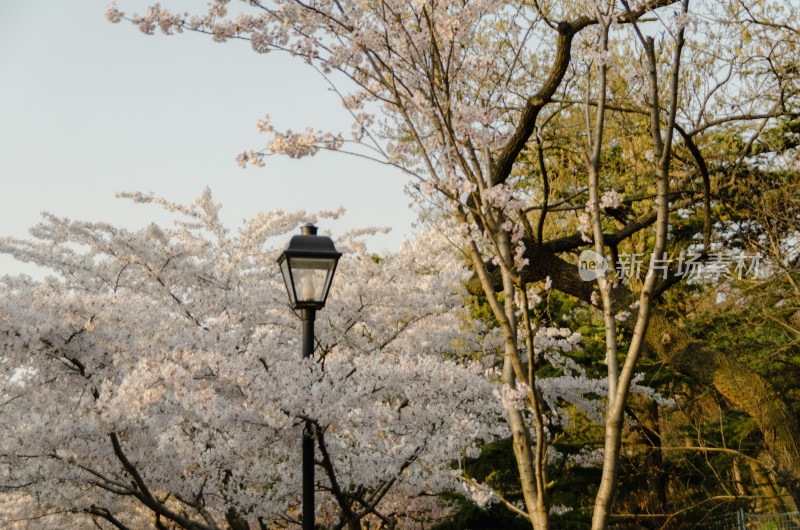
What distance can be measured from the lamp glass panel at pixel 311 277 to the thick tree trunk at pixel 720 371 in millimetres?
3423

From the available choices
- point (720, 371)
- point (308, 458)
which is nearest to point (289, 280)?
point (308, 458)

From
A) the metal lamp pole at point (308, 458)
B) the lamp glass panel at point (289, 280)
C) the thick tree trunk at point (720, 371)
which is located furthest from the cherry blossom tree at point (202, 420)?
the thick tree trunk at point (720, 371)

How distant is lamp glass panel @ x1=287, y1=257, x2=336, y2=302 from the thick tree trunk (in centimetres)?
342

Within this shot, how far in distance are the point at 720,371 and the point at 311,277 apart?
17.6ft

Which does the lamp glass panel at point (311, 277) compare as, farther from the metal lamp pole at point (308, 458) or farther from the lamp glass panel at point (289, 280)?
the metal lamp pole at point (308, 458)

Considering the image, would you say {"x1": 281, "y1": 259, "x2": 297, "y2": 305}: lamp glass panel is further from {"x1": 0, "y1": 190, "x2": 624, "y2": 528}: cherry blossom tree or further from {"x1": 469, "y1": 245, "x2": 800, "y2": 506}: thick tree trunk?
{"x1": 469, "y1": 245, "x2": 800, "y2": 506}: thick tree trunk

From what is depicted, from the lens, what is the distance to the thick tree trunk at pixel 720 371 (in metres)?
7.56

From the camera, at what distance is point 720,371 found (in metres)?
7.93

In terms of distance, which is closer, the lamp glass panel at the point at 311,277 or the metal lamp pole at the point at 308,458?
the metal lamp pole at the point at 308,458

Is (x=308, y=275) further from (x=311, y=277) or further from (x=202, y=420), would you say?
(x=202, y=420)

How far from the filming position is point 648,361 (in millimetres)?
10352

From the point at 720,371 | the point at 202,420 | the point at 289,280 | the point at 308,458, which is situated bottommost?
the point at 308,458

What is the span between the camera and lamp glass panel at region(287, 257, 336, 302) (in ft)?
17.4

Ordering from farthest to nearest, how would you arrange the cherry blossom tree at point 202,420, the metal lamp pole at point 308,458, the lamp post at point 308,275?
1. the cherry blossom tree at point 202,420
2. the lamp post at point 308,275
3. the metal lamp pole at point 308,458
